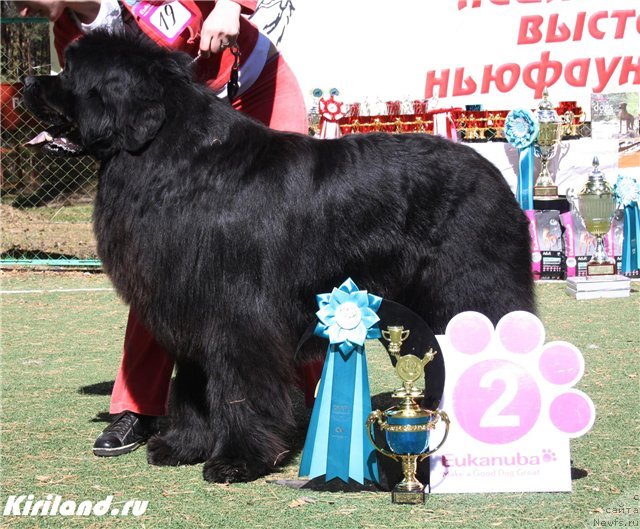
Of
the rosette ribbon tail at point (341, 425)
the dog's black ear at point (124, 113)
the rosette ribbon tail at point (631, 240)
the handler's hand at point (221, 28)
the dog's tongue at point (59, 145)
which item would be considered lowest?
the rosette ribbon tail at point (341, 425)

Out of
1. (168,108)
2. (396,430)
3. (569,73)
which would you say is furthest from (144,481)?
(569,73)

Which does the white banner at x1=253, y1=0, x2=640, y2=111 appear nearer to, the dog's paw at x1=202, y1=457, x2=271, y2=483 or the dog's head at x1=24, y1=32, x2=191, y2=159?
the dog's head at x1=24, y1=32, x2=191, y2=159

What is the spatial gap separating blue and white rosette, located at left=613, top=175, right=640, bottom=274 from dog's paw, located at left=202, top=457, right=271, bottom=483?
18.2 ft

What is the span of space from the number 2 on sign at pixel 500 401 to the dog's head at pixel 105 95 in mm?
1388

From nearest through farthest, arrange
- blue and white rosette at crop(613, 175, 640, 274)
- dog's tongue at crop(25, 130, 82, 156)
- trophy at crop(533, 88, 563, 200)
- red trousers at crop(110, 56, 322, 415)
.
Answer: dog's tongue at crop(25, 130, 82, 156) → red trousers at crop(110, 56, 322, 415) → blue and white rosette at crop(613, 175, 640, 274) → trophy at crop(533, 88, 563, 200)

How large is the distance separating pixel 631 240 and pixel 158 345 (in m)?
5.35

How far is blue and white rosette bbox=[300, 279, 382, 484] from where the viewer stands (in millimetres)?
2818

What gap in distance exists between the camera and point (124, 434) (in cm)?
339

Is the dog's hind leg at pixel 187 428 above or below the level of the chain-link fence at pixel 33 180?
below

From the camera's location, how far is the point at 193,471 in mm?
3084

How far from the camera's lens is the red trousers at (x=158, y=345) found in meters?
3.54

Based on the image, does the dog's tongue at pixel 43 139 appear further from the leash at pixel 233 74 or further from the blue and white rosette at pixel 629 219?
the blue and white rosette at pixel 629 219

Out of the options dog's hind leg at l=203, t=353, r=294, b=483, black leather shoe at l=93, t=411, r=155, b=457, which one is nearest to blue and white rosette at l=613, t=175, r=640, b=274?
black leather shoe at l=93, t=411, r=155, b=457

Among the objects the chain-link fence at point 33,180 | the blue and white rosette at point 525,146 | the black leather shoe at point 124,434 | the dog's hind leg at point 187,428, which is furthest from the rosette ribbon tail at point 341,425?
the chain-link fence at point 33,180
